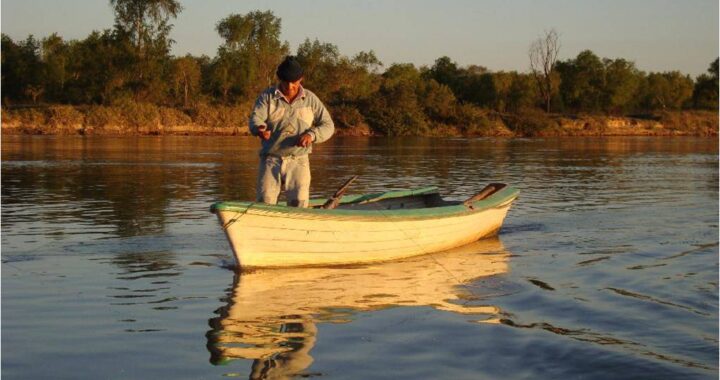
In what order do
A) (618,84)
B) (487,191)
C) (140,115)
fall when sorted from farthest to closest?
(618,84) → (140,115) → (487,191)

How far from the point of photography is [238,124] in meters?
66.2

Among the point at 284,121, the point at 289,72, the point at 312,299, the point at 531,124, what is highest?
the point at 289,72

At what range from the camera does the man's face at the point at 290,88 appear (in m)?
9.41

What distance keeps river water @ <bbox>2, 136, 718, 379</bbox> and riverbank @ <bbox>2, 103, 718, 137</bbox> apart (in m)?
44.1

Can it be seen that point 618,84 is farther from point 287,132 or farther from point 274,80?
point 287,132

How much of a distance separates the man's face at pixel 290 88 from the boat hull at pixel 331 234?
1.23 m

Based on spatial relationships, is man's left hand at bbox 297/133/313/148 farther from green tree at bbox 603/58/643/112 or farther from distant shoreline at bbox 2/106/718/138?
green tree at bbox 603/58/643/112

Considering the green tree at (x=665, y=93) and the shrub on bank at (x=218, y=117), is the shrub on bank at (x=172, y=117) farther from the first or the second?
the green tree at (x=665, y=93)

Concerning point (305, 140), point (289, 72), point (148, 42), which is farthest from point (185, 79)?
point (305, 140)

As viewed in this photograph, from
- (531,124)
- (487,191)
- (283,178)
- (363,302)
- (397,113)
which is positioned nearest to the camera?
(363,302)

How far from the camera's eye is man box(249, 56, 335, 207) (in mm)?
9477

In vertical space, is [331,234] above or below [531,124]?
below

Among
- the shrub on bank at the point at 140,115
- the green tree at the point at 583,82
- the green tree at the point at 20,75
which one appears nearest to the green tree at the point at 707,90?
the green tree at the point at 583,82

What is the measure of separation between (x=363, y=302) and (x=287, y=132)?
85.6 inches
